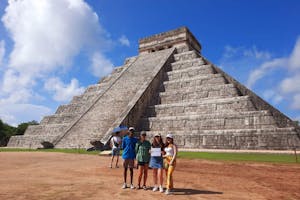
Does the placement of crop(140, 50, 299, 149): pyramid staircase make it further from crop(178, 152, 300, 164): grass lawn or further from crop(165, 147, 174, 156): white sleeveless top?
crop(165, 147, 174, 156): white sleeveless top

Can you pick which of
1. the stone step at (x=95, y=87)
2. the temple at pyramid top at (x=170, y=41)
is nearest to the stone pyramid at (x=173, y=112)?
the stone step at (x=95, y=87)

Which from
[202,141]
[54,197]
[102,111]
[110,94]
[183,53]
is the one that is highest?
[183,53]

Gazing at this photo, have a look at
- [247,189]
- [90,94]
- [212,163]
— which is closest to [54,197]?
[247,189]

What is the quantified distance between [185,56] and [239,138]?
43.7 feet

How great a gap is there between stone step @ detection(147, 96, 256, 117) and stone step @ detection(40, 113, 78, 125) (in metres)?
7.27

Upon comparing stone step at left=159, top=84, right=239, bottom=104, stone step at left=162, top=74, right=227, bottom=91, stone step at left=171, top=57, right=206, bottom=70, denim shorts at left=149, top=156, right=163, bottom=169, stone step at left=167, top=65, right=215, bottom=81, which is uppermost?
stone step at left=171, top=57, right=206, bottom=70

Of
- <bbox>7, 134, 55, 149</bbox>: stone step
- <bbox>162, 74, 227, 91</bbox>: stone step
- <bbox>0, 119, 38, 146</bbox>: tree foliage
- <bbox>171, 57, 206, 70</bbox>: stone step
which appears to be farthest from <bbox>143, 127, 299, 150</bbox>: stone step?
<bbox>0, 119, 38, 146</bbox>: tree foliage

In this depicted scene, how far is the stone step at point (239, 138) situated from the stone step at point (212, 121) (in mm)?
674

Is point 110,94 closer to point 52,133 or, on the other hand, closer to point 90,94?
point 90,94

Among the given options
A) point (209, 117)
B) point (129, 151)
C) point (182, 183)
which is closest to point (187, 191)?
point (182, 183)

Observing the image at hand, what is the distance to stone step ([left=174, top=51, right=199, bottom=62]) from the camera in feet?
82.4

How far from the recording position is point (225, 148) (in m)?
14.6

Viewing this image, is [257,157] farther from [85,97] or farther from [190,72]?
[85,97]

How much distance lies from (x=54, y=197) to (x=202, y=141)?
38.1 feet
